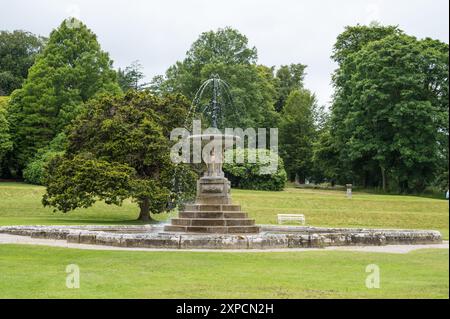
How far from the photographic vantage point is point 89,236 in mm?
22453

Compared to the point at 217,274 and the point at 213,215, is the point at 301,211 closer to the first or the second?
the point at 213,215

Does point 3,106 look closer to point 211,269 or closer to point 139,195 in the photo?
point 139,195

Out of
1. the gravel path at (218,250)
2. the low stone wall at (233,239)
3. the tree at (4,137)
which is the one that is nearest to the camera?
the gravel path at (218,250)

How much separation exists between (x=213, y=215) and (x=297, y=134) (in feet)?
203

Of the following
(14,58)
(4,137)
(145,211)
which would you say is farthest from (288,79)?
(145,211)

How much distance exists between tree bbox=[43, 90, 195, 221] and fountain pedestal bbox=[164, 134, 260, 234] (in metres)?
Result: 11.3

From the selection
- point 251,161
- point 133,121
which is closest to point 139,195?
point 133,121

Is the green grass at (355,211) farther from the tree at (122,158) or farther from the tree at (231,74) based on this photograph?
the tree at (231,74)

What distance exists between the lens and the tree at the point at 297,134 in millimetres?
83562

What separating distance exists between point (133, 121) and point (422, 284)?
27.9 meters

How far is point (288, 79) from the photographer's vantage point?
102062 millimetres

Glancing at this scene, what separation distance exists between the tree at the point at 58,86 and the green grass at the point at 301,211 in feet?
48.6

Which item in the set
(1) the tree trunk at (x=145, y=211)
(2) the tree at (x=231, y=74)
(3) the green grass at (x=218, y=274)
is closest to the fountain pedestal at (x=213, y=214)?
(3) the green grass at (x=218, y=274)

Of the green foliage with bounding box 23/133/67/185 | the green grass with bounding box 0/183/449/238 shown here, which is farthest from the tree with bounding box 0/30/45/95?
the green grass with bounding box 0/183/449/238
